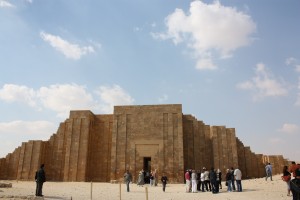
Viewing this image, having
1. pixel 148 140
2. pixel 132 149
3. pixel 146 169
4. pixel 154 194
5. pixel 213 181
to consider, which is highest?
pixel 148 140

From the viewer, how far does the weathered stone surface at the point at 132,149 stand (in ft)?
96.5

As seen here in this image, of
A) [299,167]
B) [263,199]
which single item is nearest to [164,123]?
[263,199]

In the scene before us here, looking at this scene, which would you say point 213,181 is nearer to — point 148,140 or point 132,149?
point 148,140

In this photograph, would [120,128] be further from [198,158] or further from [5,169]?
[5,169]

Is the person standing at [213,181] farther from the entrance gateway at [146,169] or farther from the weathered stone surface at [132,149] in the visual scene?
the weathered stone surface at [132,149]

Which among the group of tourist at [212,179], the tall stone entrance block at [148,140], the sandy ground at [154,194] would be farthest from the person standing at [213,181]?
the tall stone entrance block at [148,140]

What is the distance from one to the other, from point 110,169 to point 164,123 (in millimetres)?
7401

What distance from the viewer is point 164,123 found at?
98.7 ft

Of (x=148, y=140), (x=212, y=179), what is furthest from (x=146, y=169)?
(x=212, y=179)

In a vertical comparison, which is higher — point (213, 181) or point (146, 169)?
point (146, 169)

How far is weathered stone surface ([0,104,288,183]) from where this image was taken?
2942 centimetres

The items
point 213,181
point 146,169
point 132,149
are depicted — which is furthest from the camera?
point 146,169

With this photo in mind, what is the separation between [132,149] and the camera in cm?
2980

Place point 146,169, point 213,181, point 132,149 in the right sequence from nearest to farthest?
point 213,181
point 132,149
point 146,169
